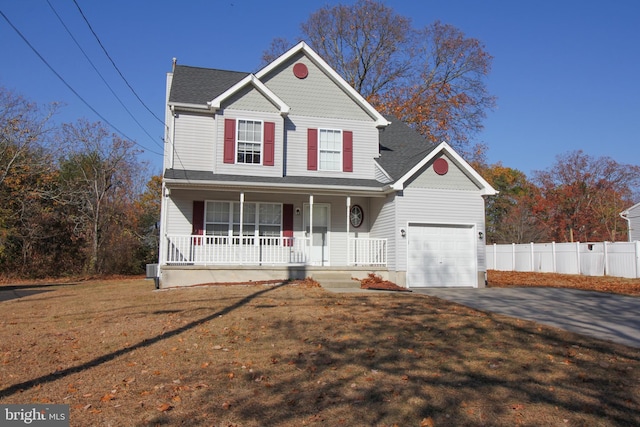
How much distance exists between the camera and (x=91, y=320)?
9.08m

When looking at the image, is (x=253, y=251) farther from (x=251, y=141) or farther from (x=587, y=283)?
(x=587, y=283)

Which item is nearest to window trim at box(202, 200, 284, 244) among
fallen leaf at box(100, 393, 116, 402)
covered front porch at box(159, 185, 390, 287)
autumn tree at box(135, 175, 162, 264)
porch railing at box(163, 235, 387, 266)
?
covered front porch at box(159, 185, 390, 287)

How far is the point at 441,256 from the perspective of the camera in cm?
1575

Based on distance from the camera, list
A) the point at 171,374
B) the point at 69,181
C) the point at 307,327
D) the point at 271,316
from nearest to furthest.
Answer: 1. the point at 171,374
2. the point at 307,327
3. the point at 271,316
4. the point at 69,181

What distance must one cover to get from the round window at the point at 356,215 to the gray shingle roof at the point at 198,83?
657 centimetres

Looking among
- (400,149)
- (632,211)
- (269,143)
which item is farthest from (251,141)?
(632,211)

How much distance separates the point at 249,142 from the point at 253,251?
3.88m

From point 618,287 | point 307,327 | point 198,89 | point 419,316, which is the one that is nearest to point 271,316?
point 307,327

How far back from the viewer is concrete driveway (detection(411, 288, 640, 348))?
27.7 ft

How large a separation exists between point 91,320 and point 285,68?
461 inches

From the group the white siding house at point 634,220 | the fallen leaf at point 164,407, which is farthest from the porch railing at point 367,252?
the white siding house at point 634,220

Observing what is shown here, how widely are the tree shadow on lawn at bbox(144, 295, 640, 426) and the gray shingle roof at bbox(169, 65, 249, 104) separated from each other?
10385mm

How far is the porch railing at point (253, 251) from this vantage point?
14.9 metres

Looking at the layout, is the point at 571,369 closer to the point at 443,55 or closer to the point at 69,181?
the point at 69,181
